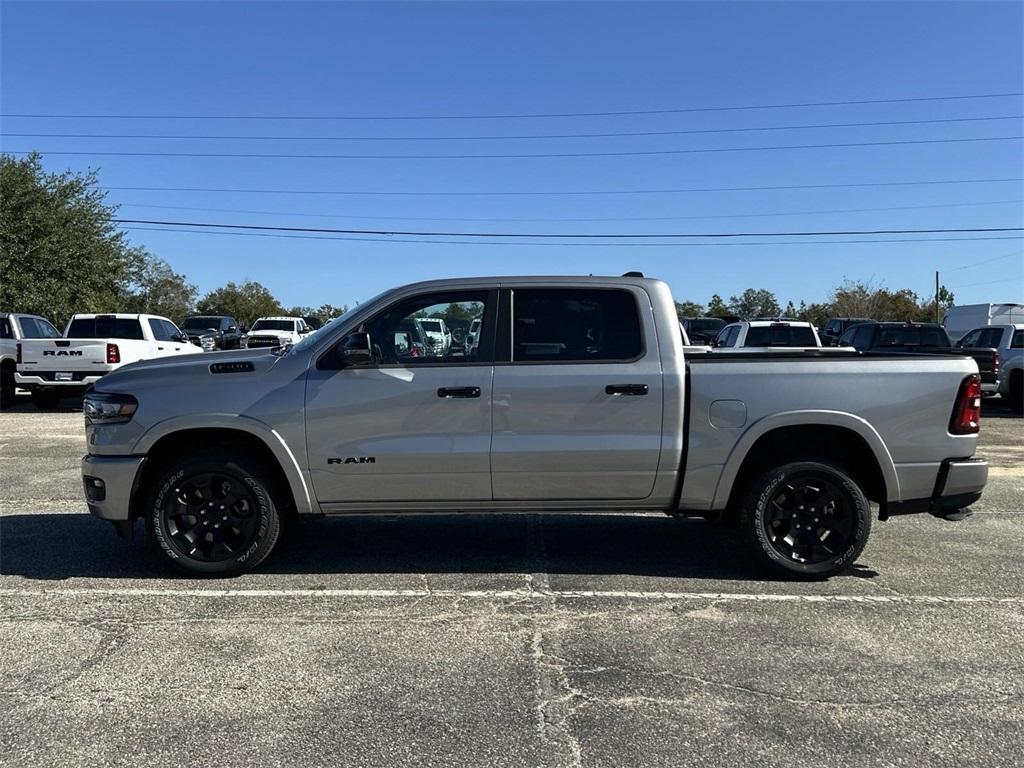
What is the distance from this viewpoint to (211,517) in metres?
5.30

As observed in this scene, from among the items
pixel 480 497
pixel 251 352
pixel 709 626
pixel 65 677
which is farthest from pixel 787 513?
pixel 65 677

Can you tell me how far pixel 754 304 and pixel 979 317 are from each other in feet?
215

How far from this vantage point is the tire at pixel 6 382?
632 inches

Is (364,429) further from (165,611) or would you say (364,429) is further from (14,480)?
(14,480)

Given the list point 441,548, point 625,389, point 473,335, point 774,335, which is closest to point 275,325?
point 774,335

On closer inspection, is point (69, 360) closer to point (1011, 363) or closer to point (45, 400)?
point (45, 400)

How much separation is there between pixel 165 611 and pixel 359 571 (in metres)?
1.25

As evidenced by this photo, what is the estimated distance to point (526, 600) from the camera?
496cm

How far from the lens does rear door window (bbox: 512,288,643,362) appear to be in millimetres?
5266

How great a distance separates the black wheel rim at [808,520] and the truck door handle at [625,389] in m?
1.07

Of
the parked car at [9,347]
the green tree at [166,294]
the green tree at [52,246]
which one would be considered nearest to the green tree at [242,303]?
the green tree at [166,294]

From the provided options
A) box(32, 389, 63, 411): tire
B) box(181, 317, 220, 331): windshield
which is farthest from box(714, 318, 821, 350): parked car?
box(181, 317, 220, 331): windshield

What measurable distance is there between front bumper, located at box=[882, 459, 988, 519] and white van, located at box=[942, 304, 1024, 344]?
61.0 ft

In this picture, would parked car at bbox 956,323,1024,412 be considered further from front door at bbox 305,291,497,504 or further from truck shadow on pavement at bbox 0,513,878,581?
front door at bbox 305,291,497,504
